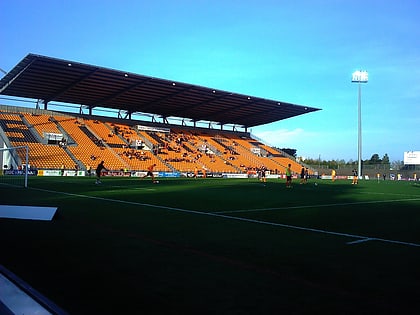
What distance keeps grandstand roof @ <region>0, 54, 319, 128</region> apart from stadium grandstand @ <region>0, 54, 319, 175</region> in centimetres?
10

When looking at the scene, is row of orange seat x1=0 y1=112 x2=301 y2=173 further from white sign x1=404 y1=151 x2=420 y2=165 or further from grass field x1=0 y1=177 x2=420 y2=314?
grass field x1=0 y1=177 x2=420 y2=314

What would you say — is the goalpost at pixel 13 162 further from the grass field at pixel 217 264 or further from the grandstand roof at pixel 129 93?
the grass field at pixel 217 264

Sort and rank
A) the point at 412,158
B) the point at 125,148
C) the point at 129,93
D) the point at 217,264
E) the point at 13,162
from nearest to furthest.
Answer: the point at 217,264 < the point at 13,162 < the point at 129,93 < the point at 125,148 < the point at 412,158

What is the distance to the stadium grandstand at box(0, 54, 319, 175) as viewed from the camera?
149ft

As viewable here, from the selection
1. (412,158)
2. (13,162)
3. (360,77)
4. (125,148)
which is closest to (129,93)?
(125,148)

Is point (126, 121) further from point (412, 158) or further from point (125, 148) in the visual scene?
point (412, 158)

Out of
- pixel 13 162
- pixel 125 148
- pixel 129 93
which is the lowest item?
pixel 13 162

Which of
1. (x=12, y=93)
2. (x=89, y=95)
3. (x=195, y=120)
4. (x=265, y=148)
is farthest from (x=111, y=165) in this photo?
(x=265, y=148)

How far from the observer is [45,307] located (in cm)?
405

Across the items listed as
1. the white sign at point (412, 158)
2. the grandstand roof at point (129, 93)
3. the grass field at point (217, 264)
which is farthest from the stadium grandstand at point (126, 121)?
the grass field at point (217, 264)

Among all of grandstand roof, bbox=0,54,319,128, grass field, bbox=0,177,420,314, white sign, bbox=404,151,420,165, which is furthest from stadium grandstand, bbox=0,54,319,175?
grass field, bbox=0,177,420,314

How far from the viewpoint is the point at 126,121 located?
63.3 meters

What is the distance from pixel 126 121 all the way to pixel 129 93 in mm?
11564

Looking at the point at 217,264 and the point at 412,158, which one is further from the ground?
the point at 412,158
